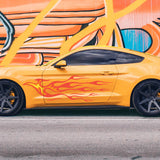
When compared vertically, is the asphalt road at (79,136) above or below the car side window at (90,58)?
below

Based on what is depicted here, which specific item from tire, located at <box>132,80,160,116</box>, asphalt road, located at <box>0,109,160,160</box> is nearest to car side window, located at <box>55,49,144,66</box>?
tire, located at <box>132,80,160,116</box>

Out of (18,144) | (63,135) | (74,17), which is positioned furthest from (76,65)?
(74,17)

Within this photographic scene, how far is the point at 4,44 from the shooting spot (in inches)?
546

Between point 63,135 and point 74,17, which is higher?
point 74,17

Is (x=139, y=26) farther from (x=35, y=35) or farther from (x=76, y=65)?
(x=76, y=65)

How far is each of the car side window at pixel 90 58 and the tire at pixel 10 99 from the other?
1213 mm

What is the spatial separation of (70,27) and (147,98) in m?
5.90

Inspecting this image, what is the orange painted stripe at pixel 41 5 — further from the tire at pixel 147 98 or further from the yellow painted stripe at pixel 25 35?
the tire at pixel 147 98

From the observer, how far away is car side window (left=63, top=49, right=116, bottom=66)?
28.8 ft

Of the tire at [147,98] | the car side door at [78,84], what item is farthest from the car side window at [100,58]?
the tire at [147,98]

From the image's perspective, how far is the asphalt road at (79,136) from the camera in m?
5.38

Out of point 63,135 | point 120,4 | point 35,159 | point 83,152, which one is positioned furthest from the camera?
point 120,4

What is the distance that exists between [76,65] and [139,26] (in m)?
5.44

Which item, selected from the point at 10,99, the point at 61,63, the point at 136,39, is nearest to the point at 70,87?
the point at 61,63
